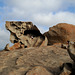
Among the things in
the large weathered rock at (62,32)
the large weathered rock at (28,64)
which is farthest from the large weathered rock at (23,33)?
the large weathered rock at (28,64)

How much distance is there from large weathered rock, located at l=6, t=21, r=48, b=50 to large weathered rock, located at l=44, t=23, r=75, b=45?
0.94 m

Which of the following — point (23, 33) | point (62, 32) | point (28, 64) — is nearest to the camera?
point (28, 64)

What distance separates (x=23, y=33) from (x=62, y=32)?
11.6 ft

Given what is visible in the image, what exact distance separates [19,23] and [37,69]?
24.2ft

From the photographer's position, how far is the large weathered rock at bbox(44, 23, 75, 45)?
9891 mm

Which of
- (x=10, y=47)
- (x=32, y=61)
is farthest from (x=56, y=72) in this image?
(x=10, y=47)

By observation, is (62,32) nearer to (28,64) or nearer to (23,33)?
(23,33)

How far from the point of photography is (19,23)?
1055cm

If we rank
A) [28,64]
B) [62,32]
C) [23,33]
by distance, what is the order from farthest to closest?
[23,33], [62,32], [28,64]

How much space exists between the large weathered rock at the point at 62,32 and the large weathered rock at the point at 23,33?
0.94m

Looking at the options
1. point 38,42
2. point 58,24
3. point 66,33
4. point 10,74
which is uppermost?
point 58,24

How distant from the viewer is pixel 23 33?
35.1 ft

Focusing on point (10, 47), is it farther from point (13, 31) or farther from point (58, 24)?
point (58, 24)

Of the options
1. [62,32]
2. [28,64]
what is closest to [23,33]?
[62,32]
